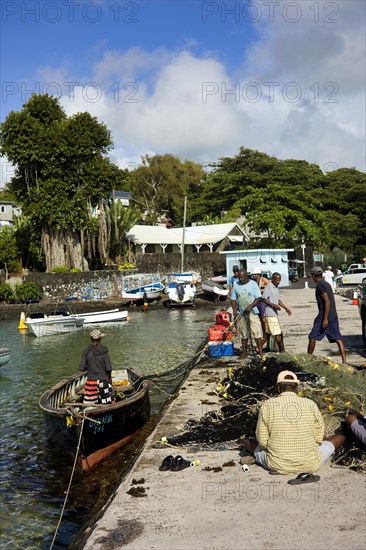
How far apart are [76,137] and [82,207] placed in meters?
5.52

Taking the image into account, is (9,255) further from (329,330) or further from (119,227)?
(329,330)

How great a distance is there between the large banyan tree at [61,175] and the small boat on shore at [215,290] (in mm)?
10363

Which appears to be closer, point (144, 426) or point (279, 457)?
point (279, 457)

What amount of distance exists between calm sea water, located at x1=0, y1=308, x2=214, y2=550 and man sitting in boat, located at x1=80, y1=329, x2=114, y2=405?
1.22 m

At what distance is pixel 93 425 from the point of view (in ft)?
30.5

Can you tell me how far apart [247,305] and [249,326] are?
578mm

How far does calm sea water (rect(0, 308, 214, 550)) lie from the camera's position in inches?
314

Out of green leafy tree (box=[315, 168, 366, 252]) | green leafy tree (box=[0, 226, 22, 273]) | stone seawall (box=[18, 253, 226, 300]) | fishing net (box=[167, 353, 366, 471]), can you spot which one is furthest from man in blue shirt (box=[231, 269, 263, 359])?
green leafy tree (box=[315, 168, 366, 252])

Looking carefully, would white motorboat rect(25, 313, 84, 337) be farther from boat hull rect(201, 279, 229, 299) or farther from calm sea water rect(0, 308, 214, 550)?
boat hull rect(201, 279, 229, 299)

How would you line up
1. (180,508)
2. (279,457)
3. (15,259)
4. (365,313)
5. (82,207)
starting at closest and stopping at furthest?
(180,508)
(279,457)
(365,313)
(82,207)
(15,259)

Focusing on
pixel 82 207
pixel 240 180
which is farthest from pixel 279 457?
pixel 240 180

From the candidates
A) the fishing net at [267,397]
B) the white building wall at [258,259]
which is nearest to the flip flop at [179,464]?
the fishing net at [267,397]

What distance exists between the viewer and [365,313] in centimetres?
1369

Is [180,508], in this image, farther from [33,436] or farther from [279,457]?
[33,436]
